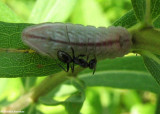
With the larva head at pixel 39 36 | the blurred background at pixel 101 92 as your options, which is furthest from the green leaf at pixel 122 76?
the blurred background at pixel 101 92

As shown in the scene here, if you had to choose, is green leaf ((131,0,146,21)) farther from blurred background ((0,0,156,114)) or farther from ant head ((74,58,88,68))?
blurred background ((0,0,156,114))

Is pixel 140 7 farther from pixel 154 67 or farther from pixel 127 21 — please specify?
pixel 154 67

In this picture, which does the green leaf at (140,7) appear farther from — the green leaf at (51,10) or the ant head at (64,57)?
the green leaf at (51,10)

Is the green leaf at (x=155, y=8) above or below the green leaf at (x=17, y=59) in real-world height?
above

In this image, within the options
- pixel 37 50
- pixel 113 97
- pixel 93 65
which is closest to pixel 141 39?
pixel 93 65

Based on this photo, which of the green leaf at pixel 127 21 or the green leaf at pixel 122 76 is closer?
the green leaf at pixel 127 21

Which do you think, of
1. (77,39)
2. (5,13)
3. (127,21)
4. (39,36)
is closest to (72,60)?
(77,39)

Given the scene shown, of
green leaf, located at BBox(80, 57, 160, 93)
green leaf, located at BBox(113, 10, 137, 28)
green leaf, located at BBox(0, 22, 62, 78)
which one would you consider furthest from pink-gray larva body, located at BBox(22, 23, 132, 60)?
green leaf, located at BBox(80, 57, 160, 93)
